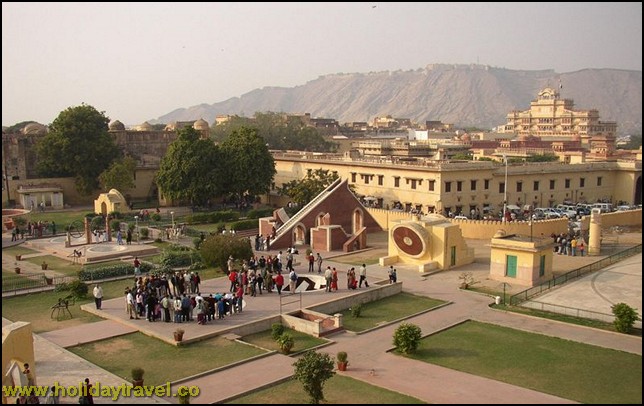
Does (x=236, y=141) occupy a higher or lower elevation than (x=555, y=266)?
higher

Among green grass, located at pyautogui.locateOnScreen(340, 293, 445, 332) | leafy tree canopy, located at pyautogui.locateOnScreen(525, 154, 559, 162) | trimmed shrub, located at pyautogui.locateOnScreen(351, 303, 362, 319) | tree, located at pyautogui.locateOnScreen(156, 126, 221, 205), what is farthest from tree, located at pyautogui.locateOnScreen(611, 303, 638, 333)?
leafy tree canopy, located at pyautogui.locateOnScreen(525, 154, 559, 162)

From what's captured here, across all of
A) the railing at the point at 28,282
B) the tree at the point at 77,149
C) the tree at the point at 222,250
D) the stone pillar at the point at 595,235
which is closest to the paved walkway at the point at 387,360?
the tree at the point at 222,250

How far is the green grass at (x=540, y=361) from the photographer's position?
16.3 metres

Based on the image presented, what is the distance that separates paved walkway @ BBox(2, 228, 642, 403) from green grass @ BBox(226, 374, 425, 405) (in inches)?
12.1

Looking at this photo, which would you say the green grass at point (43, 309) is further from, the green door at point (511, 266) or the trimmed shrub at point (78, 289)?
the green door at point (511, 266)

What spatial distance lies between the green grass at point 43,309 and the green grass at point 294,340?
6.02 meters

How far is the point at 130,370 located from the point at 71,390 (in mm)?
1947

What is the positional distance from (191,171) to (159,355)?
107 ft

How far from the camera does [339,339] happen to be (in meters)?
20.5

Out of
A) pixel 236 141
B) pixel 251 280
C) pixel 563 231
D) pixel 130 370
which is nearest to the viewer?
pixel 130 370

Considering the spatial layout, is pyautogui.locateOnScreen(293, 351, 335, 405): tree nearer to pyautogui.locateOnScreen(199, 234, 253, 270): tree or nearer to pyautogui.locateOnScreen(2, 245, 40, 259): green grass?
pyautogui.locateOnScreen(199, 234, 253, 270): tree

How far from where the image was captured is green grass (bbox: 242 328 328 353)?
19.7 metres

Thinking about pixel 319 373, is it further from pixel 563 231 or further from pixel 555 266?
pixel 563 231

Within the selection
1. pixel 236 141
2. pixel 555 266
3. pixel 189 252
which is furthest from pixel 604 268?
pixel 236 141
